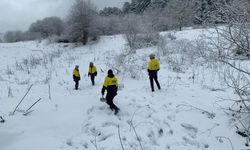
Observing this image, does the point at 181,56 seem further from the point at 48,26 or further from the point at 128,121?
the point at 48,26

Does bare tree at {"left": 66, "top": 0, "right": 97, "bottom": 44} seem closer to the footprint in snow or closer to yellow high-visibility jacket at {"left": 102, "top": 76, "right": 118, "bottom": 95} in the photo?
yellow high-visibility jacket at {"left": 102, "top": 76, "right": 118, "bottom": 95}

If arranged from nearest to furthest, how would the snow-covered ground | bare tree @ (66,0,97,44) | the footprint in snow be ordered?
1. the snow-covered ground
2. the footprint in snow
3. bare tree @ (66,0,97,44)

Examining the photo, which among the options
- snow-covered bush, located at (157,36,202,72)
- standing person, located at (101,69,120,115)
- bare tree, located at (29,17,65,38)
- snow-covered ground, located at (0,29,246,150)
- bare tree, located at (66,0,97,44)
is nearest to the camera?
snow-covered ground, located at (0,29,246,150)

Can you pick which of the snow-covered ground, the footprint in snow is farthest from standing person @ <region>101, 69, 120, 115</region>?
the footprint in snow

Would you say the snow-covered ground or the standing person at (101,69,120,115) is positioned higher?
the standing person at (101,69,120,115)

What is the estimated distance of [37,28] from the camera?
69.2 m

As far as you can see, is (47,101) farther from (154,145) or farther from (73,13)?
(73,13)

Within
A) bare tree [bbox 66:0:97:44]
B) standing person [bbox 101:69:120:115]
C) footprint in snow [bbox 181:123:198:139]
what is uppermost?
bare tree [bbox 66:0:97:44]

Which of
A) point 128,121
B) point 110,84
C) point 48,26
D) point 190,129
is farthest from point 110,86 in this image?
point 48,26

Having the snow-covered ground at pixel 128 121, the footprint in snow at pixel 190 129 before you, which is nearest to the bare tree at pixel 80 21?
the snow-covered ground at pixel 128 121

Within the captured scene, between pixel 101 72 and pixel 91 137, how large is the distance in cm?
886

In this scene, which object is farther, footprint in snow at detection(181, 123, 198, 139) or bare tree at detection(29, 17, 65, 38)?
bare tree at detection(29, 17, 65, 38)

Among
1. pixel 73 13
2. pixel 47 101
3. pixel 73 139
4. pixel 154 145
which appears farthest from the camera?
pixel 73 13

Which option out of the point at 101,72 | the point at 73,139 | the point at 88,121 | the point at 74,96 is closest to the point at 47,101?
the point at 74,96
